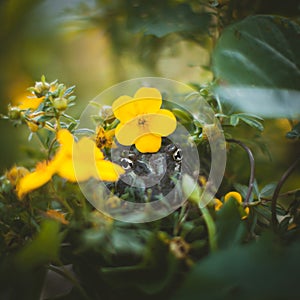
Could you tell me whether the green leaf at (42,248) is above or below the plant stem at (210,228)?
above

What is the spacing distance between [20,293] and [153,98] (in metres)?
0.22

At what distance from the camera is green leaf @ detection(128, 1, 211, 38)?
0.67 metres

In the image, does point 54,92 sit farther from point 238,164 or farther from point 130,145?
point 238,164

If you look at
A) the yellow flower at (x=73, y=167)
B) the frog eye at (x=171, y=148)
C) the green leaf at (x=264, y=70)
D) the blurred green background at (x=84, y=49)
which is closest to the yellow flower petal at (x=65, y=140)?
the yellow flower at (x=73, y=167)

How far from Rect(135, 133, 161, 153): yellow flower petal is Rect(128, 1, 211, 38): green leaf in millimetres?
313

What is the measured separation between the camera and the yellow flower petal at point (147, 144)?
0.40 metres

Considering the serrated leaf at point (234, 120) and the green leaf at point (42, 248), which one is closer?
the green leaf at point (42, 248)

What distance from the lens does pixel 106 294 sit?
351mm

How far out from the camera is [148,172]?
1.26 feet

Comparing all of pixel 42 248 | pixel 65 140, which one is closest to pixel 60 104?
pixel 65 140

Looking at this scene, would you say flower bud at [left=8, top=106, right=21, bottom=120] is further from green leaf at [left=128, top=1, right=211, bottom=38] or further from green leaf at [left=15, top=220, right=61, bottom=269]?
green leaf at [left=128, top=1, right=211, bottom=38]

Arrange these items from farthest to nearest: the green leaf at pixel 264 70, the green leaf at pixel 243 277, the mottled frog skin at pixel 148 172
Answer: the green leaf at pixel 264 70 → the mottled frog skin at pixel 148 172 → the green leaf at pixel 243 277

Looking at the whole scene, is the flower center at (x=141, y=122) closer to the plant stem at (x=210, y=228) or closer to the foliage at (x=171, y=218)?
the foliage at (x=171, y=218)

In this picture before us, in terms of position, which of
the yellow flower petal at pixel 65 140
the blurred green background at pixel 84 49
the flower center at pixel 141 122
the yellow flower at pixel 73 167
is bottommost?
the blurred green background at pixel 84 49
